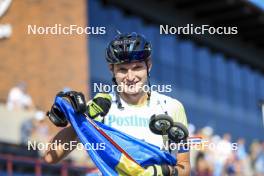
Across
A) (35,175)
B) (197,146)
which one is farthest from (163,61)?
(197,146)

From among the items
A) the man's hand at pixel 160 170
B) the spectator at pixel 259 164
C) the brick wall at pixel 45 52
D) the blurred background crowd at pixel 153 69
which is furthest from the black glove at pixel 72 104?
the brick wall at pixel 45 52

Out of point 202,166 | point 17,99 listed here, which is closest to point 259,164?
point 202,166

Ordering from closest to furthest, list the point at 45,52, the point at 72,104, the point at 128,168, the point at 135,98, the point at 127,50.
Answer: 1. the point at 128,168
2. the point at 72,104
3. the point at 127,50
4. the point at 135,98
5. the point at 45,52

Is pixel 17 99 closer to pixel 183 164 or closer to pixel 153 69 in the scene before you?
pixel 183 164

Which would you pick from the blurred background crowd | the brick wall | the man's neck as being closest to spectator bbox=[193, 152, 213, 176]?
the blurred background crowd

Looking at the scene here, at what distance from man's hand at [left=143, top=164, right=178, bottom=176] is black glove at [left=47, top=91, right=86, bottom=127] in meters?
0.63

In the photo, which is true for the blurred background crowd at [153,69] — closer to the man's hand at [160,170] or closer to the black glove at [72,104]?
the black glove at [72,104]

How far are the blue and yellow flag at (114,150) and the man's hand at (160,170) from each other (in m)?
0.05

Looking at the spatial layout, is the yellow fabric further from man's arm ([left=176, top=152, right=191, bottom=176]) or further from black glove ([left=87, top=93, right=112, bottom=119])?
black glove ([left=87, top=93, right=112, bottom=119])

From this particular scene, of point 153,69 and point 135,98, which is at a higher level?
point 153,69

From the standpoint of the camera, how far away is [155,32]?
97.6 feet

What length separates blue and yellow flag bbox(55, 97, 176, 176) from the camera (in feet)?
15.3

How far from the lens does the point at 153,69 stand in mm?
28750

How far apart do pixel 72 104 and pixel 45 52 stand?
19.0 metres
